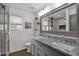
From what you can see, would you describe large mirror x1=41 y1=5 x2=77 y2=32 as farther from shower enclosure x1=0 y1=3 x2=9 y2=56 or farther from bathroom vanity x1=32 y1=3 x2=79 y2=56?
shower enclosure x1=0 y1=3 x2=9 y2=56

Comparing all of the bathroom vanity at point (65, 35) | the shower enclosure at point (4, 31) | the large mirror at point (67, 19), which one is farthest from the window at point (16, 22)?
the large mirror at point (67, 19)

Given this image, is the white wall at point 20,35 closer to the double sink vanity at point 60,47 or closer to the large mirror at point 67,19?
the double sink vanity at point 60,47

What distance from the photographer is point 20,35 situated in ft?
4.58

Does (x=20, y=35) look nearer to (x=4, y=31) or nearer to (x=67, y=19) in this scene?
(x=4, y=31)

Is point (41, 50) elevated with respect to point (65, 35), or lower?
lower

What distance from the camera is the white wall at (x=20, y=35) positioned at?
125 centimetres

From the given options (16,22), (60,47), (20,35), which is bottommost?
(60,47)

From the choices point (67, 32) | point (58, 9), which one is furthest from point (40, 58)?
point (58, 9)

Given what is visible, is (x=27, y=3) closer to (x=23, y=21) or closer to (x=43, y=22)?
(x=23, y=21)

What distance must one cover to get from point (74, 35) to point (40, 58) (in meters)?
0.68

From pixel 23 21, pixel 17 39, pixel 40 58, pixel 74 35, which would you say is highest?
pixel 23 21

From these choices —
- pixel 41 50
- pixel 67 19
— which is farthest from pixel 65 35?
pixel 41 50

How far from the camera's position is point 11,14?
1283mm

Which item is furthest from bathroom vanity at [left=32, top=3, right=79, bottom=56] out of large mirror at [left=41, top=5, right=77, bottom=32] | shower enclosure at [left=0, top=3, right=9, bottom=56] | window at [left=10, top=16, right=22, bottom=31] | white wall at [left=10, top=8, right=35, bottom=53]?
shower enclosure at [left=0, top=3, right=9, bottom=56]
